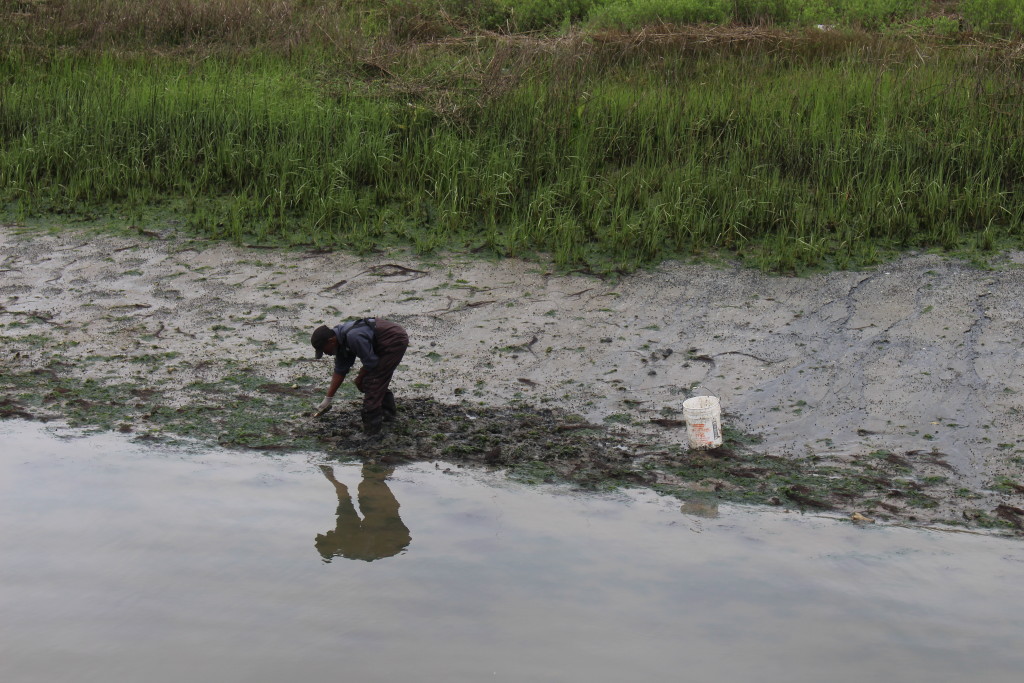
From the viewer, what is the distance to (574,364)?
7.18 m

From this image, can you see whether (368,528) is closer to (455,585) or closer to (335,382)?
(455,585)

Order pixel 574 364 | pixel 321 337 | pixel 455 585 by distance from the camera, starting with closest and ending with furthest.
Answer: pixel 455 585
pixel 321 337
pixel 574 364

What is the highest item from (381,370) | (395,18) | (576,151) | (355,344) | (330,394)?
(395,18)

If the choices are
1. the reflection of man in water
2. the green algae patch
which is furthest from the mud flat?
the reflection of man in water

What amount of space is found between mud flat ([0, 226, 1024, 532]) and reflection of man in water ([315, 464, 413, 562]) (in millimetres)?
417

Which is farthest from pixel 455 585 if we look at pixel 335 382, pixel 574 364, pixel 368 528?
pixel 574 364

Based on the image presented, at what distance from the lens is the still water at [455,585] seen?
411 centimetres

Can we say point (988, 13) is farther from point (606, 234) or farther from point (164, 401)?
point (164, 401)

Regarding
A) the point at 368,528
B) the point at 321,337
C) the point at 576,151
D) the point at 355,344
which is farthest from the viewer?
the point at 576,151

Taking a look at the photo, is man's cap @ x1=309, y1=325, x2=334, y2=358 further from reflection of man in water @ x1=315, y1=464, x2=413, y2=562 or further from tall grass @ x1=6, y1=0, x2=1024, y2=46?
tall grass @ x1=6, y1=0, x2=1024, y2=46

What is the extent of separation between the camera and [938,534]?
5.08 meters

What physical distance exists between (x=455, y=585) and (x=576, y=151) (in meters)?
5.51

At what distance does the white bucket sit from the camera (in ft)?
19.4

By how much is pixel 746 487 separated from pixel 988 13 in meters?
8.33
